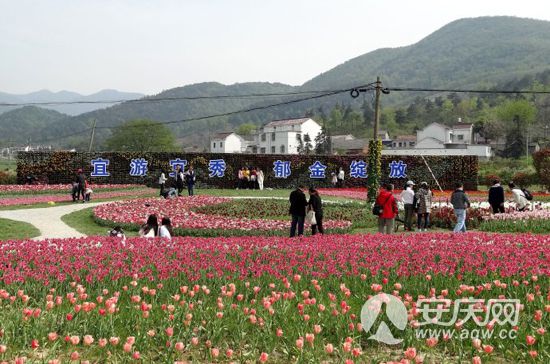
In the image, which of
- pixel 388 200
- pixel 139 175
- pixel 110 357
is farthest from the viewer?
pixel 139 175

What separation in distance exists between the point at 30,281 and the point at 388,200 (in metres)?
10.7

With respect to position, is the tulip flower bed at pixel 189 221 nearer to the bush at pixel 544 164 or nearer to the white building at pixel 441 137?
the bush at pixel 544 164

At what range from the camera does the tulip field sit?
5488 millimetres

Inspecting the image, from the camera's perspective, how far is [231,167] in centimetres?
4178

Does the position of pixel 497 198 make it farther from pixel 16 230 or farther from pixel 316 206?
pixel 16 230

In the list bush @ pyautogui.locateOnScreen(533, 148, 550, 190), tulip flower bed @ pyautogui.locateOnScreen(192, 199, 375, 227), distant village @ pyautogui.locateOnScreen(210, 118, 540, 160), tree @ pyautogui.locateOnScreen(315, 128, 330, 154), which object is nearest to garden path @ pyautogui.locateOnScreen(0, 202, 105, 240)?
tulip flower bed @ pyautogui.locateOnScreen(192, 199, 375, 227)

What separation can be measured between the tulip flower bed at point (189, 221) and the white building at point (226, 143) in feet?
389

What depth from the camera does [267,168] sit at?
138 ft

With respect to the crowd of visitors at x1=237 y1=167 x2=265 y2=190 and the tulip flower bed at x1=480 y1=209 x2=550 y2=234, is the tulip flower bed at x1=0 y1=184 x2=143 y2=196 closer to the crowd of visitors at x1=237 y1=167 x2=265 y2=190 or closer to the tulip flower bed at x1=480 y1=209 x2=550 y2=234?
the crowd of visitors at x1=237 y1=167 x2=265 y2=190

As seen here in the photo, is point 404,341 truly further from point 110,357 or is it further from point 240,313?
point 110,357

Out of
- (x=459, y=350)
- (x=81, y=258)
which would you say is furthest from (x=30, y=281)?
(x=459, y=350)

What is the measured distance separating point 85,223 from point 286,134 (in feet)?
324

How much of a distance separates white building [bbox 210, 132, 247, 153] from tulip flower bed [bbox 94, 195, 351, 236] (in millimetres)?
118590

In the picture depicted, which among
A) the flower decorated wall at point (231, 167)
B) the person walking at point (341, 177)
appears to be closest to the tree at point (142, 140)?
the flower decorated wall at point (231, 167)
